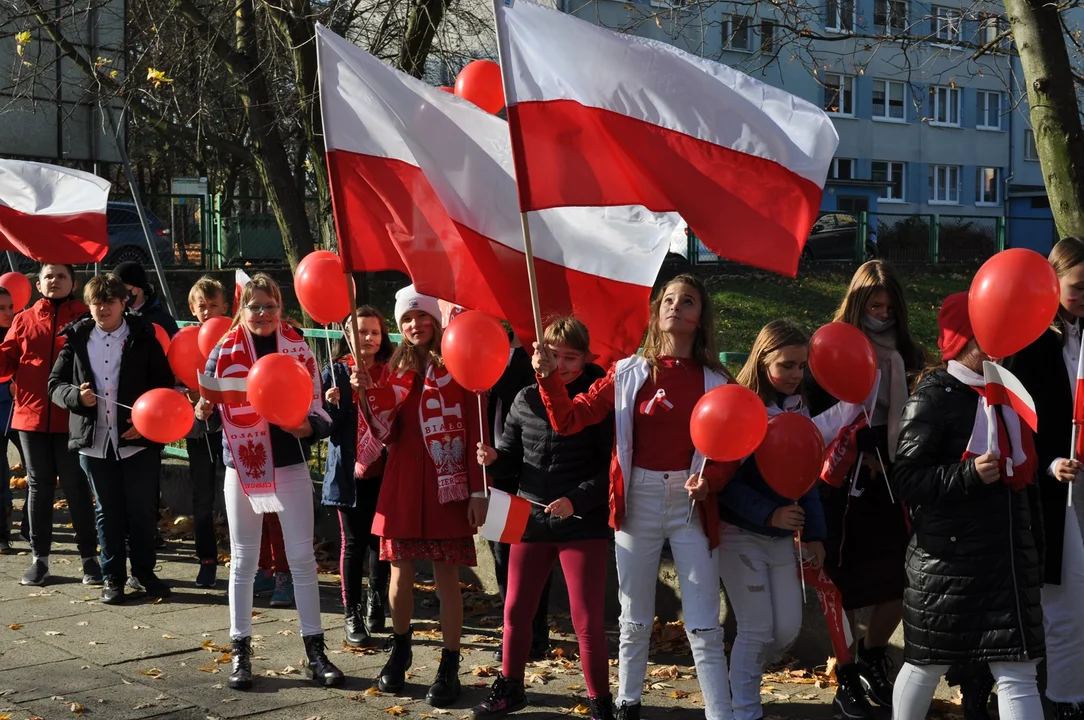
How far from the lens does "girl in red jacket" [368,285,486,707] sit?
5.96 metres

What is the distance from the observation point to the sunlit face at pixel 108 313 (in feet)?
25.6

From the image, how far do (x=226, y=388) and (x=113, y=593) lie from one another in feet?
7.53

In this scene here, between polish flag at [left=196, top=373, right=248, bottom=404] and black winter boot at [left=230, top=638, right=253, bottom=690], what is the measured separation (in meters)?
1.14

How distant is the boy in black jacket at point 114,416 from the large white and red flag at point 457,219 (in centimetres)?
285

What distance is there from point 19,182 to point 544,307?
18.3 ft

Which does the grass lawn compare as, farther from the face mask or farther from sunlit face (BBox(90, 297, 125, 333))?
the face mask

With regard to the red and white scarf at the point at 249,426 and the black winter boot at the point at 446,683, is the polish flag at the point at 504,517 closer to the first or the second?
the black winter boot at the point at 446,683

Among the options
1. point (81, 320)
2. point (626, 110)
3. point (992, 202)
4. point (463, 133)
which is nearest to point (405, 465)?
point (463, 133)

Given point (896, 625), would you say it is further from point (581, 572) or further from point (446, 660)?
point (446, 660)

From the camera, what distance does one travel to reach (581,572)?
18.2 feet

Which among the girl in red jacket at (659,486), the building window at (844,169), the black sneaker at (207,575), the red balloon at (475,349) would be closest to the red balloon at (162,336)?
the black sneaker at (207,575)

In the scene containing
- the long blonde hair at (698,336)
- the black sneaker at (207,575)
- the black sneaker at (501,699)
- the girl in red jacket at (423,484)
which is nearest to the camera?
the long blonde hair at (698,336)

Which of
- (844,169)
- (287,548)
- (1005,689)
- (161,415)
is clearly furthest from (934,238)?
(1005,689)

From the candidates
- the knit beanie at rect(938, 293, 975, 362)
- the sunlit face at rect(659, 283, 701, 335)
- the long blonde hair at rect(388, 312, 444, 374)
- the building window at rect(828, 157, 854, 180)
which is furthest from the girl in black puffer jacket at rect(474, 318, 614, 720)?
the building window at rect(828, 157, 854, 180)
